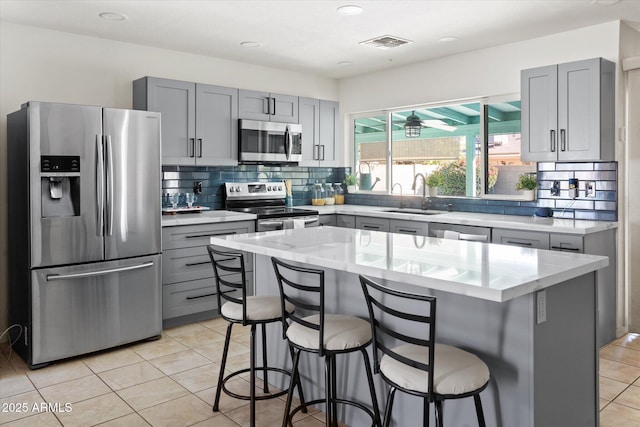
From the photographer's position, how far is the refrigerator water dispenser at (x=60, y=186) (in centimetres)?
354

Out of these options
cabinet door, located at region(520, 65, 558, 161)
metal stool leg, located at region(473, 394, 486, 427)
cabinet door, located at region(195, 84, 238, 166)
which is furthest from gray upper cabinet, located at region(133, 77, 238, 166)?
metal stool leg, located at region(473, 394, 486, 427)

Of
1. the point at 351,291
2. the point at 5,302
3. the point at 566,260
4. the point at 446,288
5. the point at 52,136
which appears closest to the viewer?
the point at 446,288

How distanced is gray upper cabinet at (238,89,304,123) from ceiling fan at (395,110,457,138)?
130cm

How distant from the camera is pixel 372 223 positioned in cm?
537

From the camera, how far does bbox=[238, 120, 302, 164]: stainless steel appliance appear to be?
5219 mm

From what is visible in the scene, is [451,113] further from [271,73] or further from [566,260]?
[566,260]

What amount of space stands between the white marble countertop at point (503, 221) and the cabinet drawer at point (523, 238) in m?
0.04

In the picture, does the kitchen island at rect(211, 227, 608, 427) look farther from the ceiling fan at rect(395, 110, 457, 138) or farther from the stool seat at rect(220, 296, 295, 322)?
the ceiling fan at rect(395, 110, 457, 138)

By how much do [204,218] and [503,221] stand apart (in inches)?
103

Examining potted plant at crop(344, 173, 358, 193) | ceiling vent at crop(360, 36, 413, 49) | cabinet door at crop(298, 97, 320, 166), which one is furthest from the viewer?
potted plant at crop(344, 173, 358, 193)

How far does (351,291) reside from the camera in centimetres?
274

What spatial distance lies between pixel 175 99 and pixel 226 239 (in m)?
2.19

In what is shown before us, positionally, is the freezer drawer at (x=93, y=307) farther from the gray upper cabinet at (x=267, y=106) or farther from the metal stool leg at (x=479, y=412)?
the metal stool leg at (x=479, y=412)

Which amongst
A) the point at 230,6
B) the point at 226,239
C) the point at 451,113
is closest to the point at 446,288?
the point at 226,239
